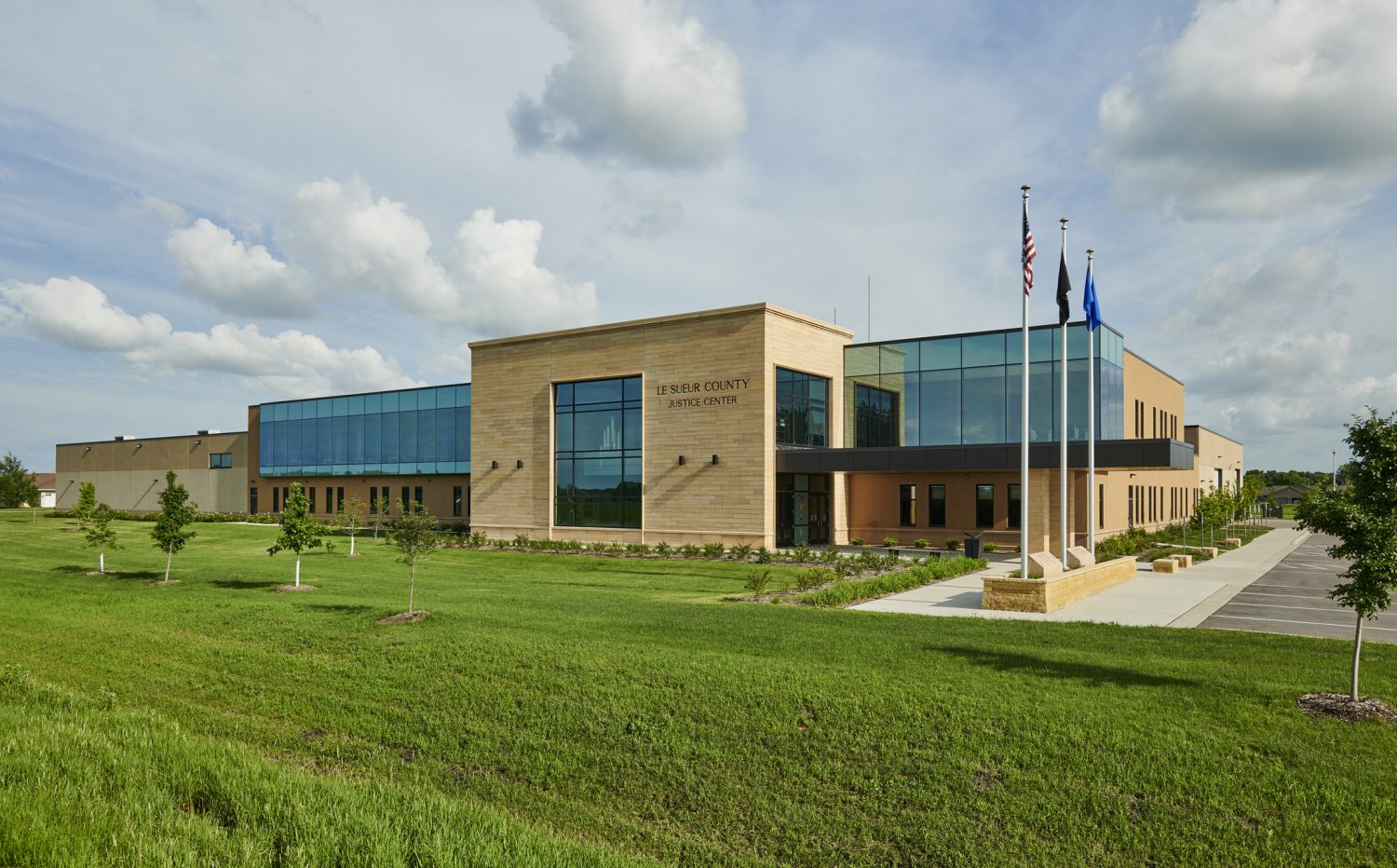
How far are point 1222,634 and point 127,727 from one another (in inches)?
649

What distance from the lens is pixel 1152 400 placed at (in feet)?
149

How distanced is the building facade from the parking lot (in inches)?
211

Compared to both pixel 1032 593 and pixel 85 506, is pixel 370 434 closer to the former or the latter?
pixel 85 506

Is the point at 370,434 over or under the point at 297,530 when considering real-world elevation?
over

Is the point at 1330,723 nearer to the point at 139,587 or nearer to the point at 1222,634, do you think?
the point at 1222,634

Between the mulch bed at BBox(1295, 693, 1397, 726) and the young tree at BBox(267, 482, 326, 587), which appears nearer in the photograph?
the mulch bed at BBox(1295, 693, 1397, 726)

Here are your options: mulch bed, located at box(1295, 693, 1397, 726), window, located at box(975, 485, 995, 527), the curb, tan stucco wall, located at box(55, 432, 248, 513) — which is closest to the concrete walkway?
the curb

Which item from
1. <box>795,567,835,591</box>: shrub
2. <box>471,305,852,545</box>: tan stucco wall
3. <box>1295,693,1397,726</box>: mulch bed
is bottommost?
<box>795,567,835,591</box>: shrub

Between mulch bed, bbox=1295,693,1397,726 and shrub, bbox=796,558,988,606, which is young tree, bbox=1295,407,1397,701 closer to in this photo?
mulch bed, bbox=1295,693,1397,726

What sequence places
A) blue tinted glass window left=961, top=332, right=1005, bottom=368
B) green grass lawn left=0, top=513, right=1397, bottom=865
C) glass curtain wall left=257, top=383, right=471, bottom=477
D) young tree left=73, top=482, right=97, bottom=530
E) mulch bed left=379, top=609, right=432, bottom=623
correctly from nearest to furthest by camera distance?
green grass lawn left=0, top=513, right=1397, bottom=865 → mulch bed left=379, top=609, right=432, bottom=623 → young tree left=73, top=482, right=97, bottom=530 → blue tinted glass window left=961, top=332, right=1005, bottom=368 → glass curtain wall left=257, top=383, right=471, bottom=477

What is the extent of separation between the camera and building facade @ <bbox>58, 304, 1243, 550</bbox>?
34062 millimetres

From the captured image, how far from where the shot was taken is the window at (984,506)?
36344 millimetres

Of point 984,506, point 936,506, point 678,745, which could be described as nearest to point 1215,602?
point 984,506

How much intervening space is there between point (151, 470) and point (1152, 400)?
74913mm
